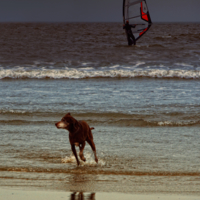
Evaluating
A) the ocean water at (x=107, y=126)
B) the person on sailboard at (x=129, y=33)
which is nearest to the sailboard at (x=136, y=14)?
the person on sailboard at (x=129, y=33)

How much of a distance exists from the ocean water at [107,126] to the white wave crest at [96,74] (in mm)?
42

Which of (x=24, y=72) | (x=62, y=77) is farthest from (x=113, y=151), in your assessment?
(x=24, y=72)

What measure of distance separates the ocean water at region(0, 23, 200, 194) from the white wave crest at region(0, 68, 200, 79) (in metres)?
0.04

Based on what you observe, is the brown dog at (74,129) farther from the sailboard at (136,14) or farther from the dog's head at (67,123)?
the sailboard at (136,14)

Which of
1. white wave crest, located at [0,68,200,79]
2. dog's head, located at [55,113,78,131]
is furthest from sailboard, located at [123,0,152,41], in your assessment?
dog's head, located at [55,113,78,131]

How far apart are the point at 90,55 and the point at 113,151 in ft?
55.1

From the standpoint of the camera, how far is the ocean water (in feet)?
15.2

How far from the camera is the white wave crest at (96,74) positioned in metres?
15.3

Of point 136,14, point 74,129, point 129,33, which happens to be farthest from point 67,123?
point 129,33

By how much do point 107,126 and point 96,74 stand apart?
8184 mm

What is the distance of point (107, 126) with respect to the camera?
25.0ft

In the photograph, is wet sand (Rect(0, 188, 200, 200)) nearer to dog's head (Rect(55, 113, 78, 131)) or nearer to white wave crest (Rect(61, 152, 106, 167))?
dog's head (Rect(55, 113, 78, 131))

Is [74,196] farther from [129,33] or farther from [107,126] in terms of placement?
[129,33]

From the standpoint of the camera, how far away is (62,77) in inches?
599
